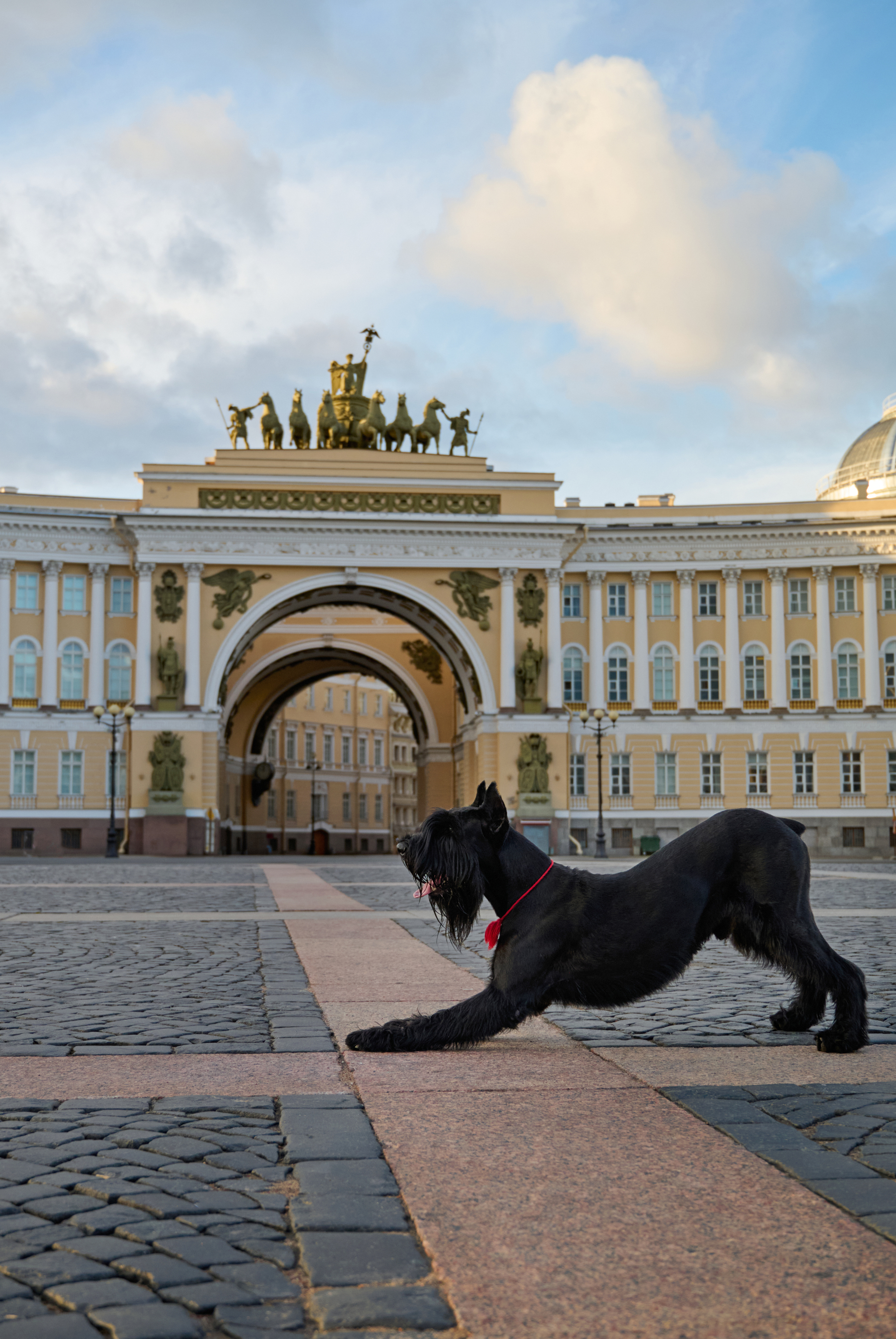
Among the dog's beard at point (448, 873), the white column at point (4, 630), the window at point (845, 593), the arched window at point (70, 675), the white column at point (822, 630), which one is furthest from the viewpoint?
the window at point (845, 593)

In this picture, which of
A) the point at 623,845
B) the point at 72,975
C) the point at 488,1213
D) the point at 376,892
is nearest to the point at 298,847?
the point at 623,845

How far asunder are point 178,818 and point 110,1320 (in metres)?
44.5

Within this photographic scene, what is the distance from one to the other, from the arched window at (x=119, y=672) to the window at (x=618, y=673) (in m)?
18.0

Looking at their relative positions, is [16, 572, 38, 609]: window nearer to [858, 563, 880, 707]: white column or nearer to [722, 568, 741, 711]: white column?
[722, 568, 741, 711]: white column

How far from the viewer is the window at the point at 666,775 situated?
50.8 meters

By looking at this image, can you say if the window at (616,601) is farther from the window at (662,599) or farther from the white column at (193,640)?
the white column at (193,640)

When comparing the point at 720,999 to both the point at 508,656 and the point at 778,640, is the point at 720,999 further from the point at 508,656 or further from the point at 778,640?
the point at 778,640

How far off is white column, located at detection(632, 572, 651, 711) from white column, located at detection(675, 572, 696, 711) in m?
1.20

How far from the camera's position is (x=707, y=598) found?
51844mm

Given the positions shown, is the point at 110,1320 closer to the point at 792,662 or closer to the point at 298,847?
the point at 792,662

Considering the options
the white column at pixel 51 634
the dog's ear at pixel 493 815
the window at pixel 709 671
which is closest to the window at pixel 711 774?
the window at pixel 709 671

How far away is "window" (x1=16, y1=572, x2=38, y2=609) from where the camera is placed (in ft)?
159

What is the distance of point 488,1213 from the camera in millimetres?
3482

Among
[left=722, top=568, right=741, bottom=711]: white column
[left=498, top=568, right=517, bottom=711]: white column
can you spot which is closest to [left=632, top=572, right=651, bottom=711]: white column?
[left=722, top=568, right=741, bottom=711]: white column
